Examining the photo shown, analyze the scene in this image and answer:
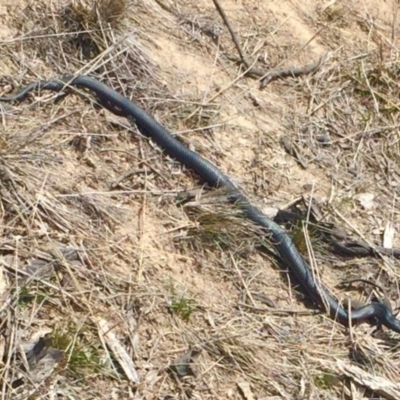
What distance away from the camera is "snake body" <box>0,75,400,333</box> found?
5039mm

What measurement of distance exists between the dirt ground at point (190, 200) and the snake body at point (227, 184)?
0.06m

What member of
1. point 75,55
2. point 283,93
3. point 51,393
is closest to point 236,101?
point 283,93

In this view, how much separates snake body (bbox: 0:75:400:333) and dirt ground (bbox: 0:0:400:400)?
61mm

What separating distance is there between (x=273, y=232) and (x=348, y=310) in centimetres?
59

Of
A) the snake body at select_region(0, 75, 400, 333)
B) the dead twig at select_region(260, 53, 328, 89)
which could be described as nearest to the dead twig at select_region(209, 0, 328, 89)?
the dead twig at select_region(260, 53, 328, 89)

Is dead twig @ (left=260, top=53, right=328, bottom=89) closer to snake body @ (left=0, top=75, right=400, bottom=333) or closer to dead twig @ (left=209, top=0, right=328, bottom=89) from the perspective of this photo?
dead twig @ (left=209, top=0, right=328, bottom=89)

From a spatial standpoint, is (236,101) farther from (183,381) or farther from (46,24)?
(183,381)

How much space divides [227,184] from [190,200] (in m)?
0.28

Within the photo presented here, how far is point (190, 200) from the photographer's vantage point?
5145 millimetres

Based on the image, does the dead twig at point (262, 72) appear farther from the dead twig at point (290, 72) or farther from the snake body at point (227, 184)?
the snake body at point (227, 184)

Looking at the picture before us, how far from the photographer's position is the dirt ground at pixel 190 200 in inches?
169

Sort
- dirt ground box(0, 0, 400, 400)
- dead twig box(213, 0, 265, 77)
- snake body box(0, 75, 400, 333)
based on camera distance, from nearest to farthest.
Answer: dirt ground box(0, 0, 400, 400) → snake body box(0, 75, 400, 333) → dead twig box(213, 0, 265, 77)

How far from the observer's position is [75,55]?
5.65m

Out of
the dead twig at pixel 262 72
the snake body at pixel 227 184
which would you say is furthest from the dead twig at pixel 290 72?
the snake body at pixel 227 184
